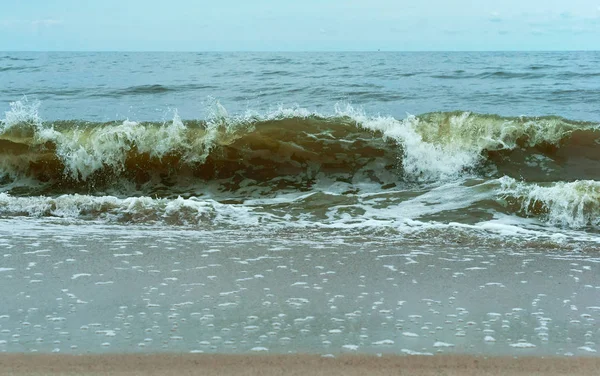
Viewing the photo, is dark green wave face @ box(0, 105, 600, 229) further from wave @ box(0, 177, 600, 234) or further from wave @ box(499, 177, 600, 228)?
wave @ box(499, 177, 600, 228)

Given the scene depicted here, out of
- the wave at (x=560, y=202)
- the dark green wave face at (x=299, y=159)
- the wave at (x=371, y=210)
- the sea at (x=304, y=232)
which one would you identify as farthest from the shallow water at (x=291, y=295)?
the dark green wave face at (x=299, y=159)

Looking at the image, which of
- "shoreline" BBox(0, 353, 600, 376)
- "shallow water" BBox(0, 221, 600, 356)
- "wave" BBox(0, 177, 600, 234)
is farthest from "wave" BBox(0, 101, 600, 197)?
"shoreline" BBox(0, 353, 600, 376)

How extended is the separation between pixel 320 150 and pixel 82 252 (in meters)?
5.41

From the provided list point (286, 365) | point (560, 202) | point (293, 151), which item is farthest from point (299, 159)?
point (286, 365)

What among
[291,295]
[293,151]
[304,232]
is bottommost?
[304,232]

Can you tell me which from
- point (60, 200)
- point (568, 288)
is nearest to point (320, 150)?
point (60, 200)

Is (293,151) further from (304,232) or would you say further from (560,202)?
(560,202)

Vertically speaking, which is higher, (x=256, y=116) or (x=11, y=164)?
(x=256, y=116)

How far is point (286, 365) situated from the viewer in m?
2.94

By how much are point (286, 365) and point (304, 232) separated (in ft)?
10.2

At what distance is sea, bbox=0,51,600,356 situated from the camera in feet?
11.1

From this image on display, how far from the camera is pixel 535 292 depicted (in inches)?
163

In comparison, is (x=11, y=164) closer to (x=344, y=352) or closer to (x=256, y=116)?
(x=256, y=116)

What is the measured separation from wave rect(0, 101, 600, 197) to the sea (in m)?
0.03
